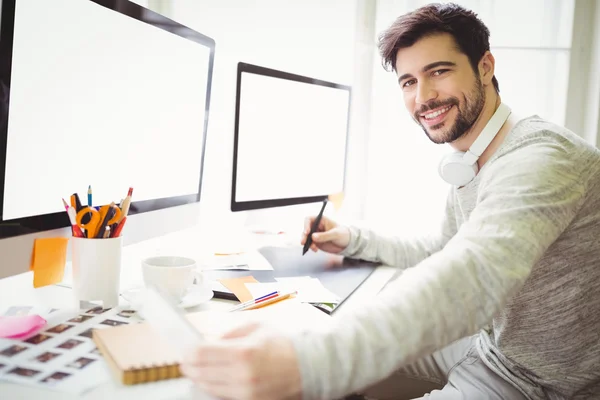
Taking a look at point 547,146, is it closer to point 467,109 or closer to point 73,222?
point 467,109

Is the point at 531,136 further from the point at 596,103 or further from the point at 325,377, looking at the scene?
the point at 596,103

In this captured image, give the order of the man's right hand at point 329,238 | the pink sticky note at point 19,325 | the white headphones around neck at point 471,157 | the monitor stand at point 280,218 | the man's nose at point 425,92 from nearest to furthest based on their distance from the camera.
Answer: the pink sticky note at point 19,325 → the white headphones around neck at point 471,157 → the man's nose at point 425,92 → the man's right hand at point 329,238 → the monitor stand at point 280,218

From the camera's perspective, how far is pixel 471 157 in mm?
975

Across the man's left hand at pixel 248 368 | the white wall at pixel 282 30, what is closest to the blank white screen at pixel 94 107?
the man's left hand at pixel 248 368

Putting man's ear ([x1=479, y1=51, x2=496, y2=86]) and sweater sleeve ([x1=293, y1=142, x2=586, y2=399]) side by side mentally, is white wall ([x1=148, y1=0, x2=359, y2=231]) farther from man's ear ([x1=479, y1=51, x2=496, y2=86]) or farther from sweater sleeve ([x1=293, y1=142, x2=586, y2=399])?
sweater sleeve ([x1=293, y1=142, x2=586, y2=399])

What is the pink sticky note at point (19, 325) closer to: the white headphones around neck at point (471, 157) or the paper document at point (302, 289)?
the paper document at point (302, 289)

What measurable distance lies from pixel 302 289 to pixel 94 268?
1.25 feet

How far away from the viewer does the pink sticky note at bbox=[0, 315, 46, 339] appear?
0.59m

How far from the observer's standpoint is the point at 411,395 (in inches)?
43.9

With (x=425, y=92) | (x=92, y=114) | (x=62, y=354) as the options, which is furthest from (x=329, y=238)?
(x=62, y=354)

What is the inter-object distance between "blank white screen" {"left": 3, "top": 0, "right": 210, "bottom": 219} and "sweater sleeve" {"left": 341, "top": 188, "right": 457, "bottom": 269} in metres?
0.46

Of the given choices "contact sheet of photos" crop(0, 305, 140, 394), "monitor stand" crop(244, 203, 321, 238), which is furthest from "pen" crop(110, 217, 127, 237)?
"monitor stand" crop(244, 203, 321, 238)

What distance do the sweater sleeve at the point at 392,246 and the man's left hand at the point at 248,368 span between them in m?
0.79

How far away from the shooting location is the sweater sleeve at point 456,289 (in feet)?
1.45
